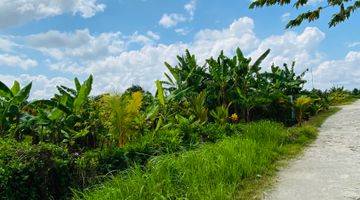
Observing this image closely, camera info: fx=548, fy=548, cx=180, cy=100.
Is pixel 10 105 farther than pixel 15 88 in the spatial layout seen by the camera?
No

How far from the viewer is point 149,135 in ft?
31.7

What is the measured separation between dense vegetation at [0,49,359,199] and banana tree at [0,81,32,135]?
0.02 meters

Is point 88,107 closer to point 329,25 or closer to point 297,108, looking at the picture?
point 297,108

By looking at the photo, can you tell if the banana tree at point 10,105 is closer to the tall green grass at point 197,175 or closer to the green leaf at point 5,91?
the green leaf at point 5,91

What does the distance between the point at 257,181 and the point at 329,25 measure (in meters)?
10.5

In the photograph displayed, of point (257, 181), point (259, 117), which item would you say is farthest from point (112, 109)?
point (259, 117)

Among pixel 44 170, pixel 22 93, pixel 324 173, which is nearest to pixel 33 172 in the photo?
pixel 44 170

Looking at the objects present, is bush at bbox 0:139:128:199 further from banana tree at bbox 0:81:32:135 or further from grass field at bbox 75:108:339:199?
banana tree at bbox 0:81:32:135

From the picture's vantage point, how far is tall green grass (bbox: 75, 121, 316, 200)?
5766mm

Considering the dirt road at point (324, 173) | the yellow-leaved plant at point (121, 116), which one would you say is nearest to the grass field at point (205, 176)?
the dirt road at point (324, 173)

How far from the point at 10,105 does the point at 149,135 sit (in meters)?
2.41

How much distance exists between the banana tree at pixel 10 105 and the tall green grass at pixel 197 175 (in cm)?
254

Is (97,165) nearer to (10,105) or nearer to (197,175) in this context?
(197,175)

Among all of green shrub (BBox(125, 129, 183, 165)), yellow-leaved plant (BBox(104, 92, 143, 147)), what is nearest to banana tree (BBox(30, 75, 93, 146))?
yellow-leaved plant (BBox(104, 92, 143, 147))
